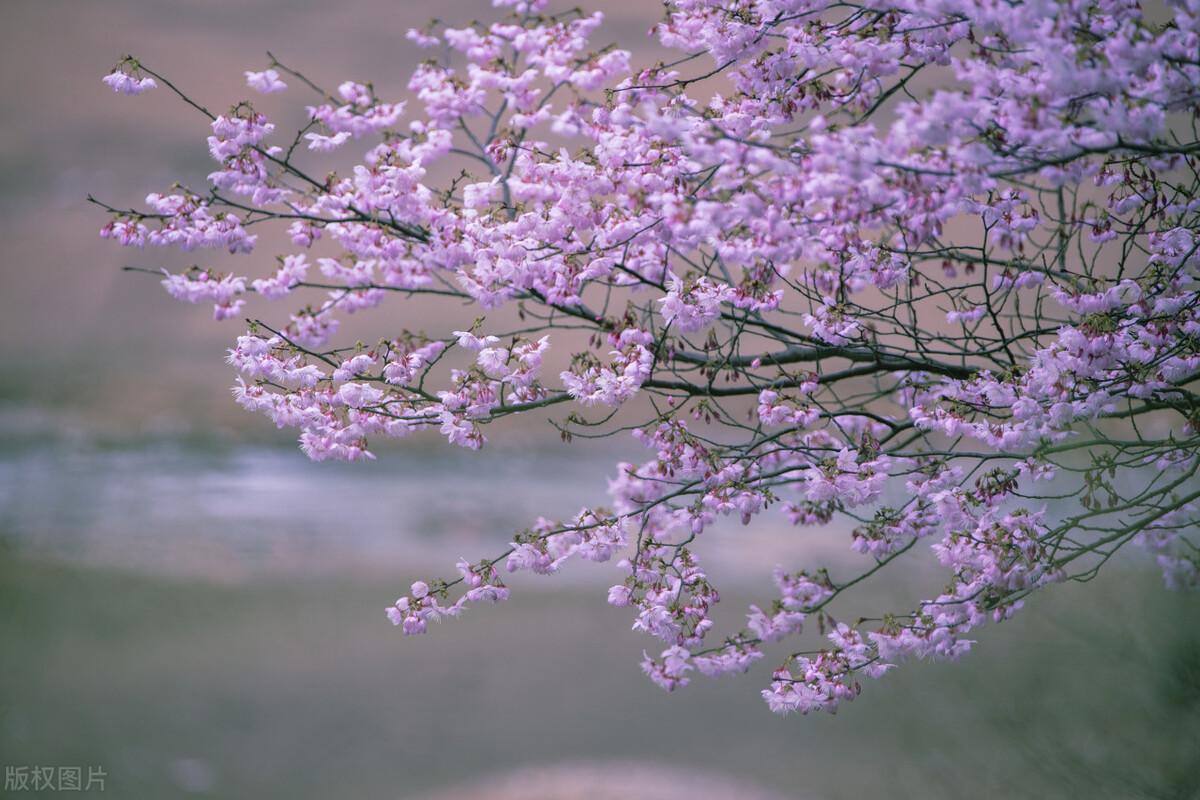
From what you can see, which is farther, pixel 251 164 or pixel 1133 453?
pixel 251 164

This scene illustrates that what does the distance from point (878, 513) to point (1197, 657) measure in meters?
2.84

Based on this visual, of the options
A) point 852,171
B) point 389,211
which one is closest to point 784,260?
point 852,171

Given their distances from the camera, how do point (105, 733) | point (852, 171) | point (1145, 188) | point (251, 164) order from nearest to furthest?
point (852, 171) < point (1145, 188) < point (251, 164) < point (105, 733)

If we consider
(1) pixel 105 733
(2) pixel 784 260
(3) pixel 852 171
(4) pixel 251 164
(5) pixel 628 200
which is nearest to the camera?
(3) pixel 852 171

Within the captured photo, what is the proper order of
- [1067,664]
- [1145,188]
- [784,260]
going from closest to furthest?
1. [784,260]
2. [1145,188]
3. [1067,664]

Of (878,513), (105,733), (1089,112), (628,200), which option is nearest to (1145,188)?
(1089,112)

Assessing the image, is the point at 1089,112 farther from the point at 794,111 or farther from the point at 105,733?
the point at 105,733

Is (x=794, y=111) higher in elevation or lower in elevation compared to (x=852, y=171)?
higher

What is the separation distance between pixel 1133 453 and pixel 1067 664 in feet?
10.3

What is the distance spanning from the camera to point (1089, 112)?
2.65 m

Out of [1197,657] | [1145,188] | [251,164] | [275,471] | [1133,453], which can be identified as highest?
[275,471]

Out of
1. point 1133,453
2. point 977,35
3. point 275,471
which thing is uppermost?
point 275,471

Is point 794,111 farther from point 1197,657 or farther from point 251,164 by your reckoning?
point 1197,657

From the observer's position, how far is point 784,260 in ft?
A: 10.1
